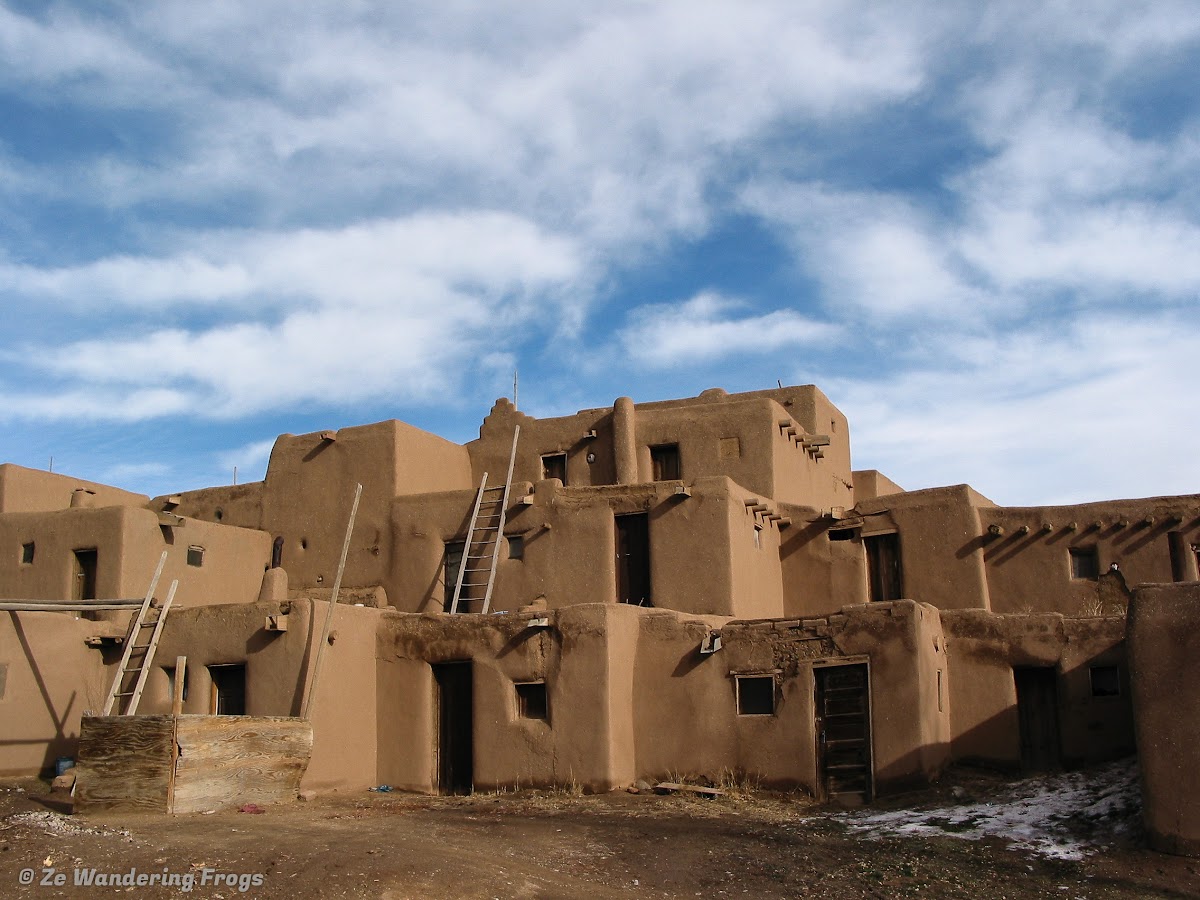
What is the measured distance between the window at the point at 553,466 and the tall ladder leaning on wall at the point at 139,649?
8423 millimetres

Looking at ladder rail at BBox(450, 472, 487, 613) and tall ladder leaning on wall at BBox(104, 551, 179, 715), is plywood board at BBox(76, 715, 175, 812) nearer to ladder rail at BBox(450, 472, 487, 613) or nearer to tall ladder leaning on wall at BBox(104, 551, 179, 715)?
tall ladder leaning on wall at BBox(104, 551, 179, 715)

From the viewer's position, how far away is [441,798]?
61.0 feet

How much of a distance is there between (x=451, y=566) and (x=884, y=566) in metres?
8.28

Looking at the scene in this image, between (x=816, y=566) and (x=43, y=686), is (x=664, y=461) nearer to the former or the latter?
(x=816, y=566)

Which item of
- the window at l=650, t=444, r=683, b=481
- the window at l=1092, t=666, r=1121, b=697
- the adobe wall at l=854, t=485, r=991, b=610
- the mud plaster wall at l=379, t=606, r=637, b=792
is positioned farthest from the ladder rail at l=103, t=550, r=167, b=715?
the window at l=1092, t=666, r=1121, b=697

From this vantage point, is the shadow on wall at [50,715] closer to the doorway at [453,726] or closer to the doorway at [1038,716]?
the doorway at [453,726]

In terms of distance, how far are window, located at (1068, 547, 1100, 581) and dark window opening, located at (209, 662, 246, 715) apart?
48.2 feet

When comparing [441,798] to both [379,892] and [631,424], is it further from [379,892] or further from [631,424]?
[631,424]

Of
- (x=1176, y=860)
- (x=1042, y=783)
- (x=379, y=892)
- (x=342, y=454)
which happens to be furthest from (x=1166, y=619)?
(x=342, y=454)

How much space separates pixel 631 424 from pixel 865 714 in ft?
32.4

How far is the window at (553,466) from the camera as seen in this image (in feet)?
86.1

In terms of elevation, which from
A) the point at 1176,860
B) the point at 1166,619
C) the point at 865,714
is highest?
the point at 1166,619

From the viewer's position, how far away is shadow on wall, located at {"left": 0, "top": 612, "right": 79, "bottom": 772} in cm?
2041

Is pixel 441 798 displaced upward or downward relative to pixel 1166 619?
downward
